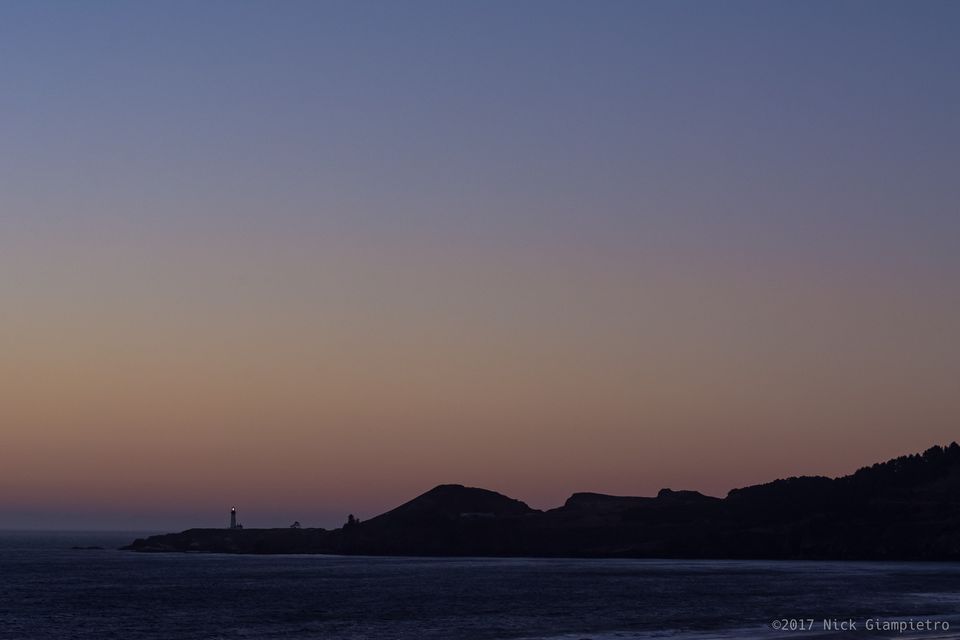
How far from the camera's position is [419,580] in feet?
446

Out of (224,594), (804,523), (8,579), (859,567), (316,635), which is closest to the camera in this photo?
(316,635)

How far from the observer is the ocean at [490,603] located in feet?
244

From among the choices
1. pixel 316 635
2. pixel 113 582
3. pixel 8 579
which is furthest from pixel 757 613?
pixel 8 579

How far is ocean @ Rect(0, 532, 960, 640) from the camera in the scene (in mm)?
74250

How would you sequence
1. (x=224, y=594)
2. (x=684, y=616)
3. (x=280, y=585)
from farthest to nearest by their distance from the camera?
(x=280, y=585) → (x=224, y=594) → (x=684, y=616)

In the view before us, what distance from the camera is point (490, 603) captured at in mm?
98938

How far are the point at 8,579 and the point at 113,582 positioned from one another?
55.7 feet

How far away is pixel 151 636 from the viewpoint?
2943 inches

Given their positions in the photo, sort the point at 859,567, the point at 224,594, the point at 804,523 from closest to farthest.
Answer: the point at 224,594 → the point at 859,567 → the point at 804,523

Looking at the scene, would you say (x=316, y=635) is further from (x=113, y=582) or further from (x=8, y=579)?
(x=8, y=579)

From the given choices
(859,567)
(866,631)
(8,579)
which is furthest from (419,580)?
(866,631)

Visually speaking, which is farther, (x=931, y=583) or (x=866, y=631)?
(x=931, y=583)

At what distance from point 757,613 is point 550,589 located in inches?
1420

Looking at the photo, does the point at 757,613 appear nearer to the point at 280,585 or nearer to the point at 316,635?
the point at 316,635
